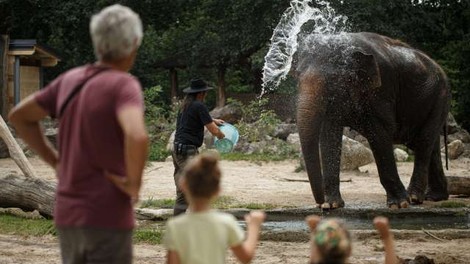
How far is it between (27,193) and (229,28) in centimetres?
2547

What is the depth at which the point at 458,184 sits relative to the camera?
46.1ft

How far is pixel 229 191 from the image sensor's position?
1464 centimetres

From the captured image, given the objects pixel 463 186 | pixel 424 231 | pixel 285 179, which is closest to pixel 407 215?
pixel 424 231

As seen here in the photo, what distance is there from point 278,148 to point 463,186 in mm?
9770

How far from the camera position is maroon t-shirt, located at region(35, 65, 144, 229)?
12.6 ft

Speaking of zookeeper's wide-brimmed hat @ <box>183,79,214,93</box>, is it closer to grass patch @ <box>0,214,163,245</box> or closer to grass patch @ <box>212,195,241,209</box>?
grass patch @ <box>0,214,163,245</box>

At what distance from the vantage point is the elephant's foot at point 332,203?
452 inches

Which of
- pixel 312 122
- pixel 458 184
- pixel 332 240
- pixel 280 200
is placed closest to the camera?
pixel 332 240

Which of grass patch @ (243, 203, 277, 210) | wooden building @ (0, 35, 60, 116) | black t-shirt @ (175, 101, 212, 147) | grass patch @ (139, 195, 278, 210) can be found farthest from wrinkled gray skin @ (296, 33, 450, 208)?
wooden building @ (0, 35, 60, 116)

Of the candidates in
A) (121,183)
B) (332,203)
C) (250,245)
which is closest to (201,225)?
(250,245)

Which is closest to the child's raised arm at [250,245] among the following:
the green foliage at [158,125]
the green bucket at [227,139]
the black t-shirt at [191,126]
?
the black t-shirt at [191,126]

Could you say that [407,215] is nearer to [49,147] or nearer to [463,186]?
[463,186]

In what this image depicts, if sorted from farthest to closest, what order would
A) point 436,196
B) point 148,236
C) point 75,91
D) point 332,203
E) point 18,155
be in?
1. point 436,196
2. point 18,155
3. point 332,203
4. point 148,236
5. point 75,91

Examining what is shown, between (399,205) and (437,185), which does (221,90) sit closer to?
(437,185)
